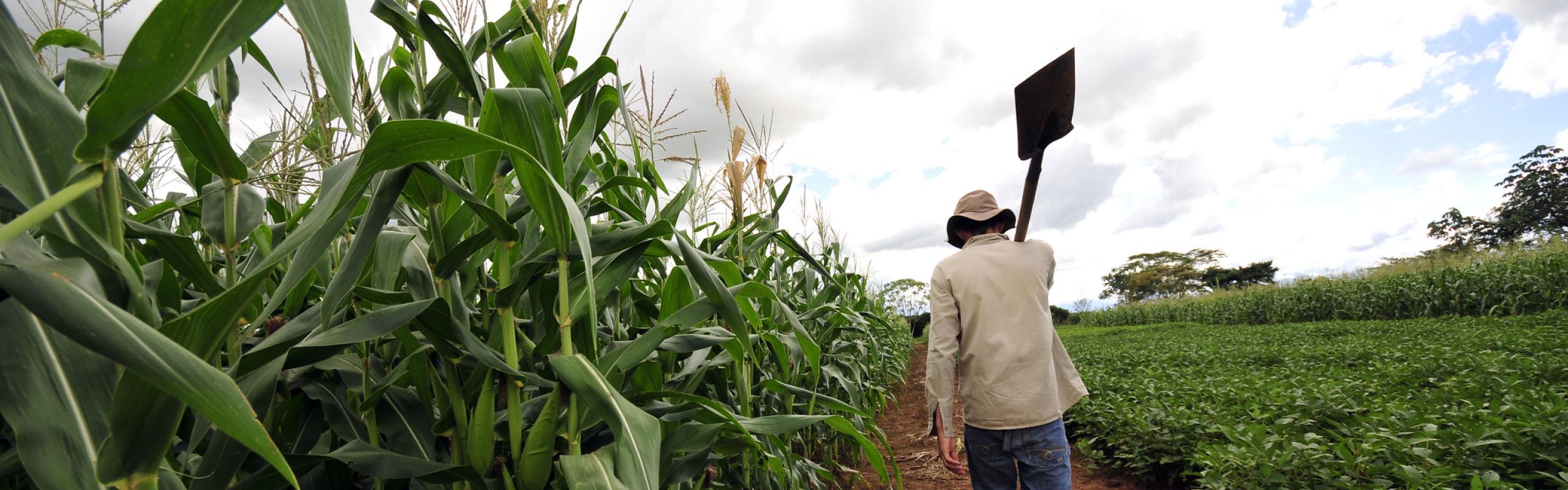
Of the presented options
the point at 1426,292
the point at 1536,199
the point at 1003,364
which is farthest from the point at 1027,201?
the point at 1536,199

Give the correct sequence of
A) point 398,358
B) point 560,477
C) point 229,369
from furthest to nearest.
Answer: point 398,358 → point 560,477 → point 229,369

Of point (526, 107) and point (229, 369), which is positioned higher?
point (526, 107)

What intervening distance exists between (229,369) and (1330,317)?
1890cm

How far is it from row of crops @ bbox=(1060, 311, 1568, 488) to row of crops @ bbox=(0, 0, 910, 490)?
1870mm

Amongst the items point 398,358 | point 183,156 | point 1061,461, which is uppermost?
point 183,156

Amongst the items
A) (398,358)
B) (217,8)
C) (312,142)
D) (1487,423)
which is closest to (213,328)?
(217,8)

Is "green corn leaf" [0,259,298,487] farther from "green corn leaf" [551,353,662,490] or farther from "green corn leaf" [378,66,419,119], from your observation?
"green corn leaf" [378,66,419,119]

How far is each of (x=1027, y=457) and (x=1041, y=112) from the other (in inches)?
53.8

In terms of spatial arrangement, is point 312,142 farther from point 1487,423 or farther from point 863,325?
point 1487,423

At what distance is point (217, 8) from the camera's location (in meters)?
0.54

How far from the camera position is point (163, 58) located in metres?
0.54

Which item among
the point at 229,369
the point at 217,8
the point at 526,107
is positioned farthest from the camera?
the point at 526,107

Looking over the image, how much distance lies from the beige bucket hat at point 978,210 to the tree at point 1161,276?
4417 cm

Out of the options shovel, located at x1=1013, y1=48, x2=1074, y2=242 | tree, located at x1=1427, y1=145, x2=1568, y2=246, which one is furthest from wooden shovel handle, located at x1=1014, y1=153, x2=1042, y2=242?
tree, located at x1=1427, y1=145, x2=1568, y2=246
